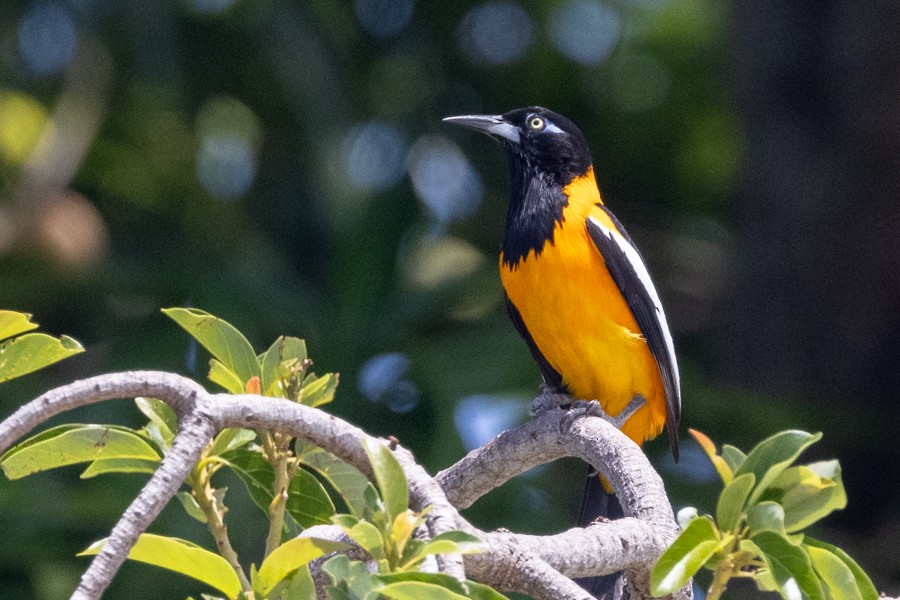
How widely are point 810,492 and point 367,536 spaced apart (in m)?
0.68

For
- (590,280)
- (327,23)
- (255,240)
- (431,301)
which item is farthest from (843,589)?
(327,23)

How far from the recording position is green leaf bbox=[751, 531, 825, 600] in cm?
170

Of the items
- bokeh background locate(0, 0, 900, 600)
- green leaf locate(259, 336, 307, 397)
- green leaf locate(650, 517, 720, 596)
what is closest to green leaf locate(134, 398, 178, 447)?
green leaf locate(259, 336, 307, 397)

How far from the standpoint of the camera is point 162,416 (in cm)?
210

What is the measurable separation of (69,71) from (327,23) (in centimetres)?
157

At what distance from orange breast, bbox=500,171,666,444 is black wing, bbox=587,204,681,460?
25 millimetres

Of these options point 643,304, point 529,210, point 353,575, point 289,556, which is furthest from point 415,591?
point 529,210

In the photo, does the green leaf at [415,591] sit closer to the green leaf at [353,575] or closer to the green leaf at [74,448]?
the green leaf at [353,575]

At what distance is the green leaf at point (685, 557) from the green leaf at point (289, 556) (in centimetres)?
46

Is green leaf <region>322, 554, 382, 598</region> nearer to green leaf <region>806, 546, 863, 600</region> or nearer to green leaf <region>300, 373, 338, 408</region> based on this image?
green leaf <region>300, 373, 338, 408</region>

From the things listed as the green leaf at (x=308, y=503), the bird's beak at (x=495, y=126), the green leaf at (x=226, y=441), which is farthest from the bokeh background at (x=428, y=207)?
the green leaf at (x=226, y=441)

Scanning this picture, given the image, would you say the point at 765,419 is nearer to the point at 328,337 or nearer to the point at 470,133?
the point at 328,337

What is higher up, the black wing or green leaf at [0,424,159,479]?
green leaf at [0,424,159,479]

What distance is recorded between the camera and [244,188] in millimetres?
7461
